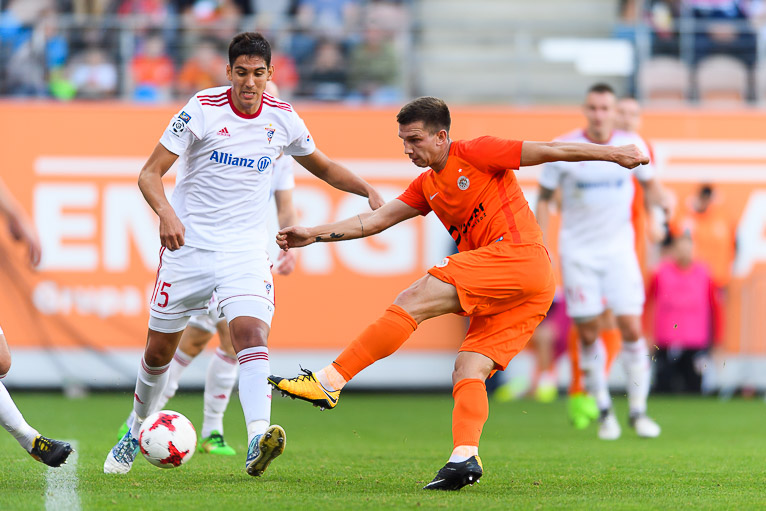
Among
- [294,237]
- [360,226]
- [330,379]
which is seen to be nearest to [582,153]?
[360,226]

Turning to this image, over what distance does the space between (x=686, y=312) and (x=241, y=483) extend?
30.7 ft

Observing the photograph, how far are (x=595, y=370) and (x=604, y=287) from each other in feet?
2.50

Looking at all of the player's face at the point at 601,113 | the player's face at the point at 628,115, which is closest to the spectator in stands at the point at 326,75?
the player's face at the point at 628,115

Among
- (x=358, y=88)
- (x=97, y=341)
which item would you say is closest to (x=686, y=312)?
(x=358, y=88)

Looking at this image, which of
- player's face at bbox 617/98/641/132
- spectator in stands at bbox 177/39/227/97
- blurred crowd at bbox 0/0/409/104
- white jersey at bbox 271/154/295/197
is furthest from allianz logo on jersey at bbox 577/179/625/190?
spectator in stands at bbox 177/39/227/97

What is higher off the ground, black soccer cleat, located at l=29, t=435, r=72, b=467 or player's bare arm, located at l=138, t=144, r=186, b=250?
player's bare arm, located at l=138, t=144, r=186, b=250

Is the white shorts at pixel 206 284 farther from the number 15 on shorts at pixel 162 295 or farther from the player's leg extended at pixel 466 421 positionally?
the player's leg extended at pixel 466 421

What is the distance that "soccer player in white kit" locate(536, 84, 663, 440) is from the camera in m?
9.84

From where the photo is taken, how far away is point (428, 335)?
47.0 ft

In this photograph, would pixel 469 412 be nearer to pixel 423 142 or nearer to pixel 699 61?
pixel 423 142

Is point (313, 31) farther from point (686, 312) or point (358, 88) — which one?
point (686, 312)

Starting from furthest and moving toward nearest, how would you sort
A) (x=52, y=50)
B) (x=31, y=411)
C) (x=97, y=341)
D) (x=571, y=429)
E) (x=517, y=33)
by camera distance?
1. (x=517, y=33)
2. (x=52, y=50)
3. (x=97, y=341)
4. (x=31, y=411)
5. (x=571, y=429)

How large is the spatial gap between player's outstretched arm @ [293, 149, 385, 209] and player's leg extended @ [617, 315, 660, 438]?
3756mm

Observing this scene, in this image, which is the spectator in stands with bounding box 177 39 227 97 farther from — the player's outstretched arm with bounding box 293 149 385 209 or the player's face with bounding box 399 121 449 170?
the player's face with bounding box 399 121 449 170
